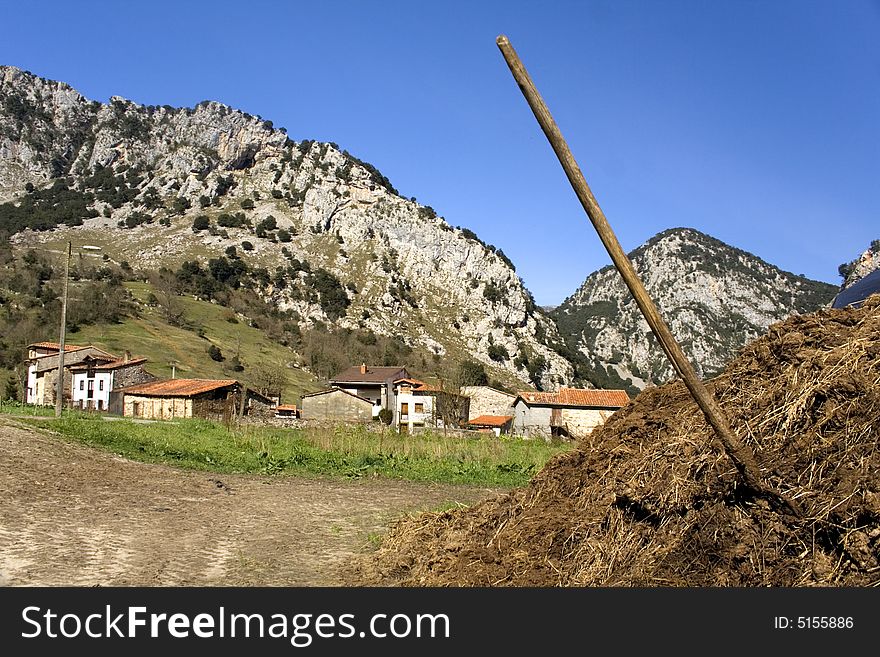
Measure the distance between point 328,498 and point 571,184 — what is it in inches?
341

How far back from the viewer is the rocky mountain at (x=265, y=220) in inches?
4281

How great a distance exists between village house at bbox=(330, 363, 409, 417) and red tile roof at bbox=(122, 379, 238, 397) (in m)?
17.2

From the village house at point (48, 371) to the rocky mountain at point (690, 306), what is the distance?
81.5m

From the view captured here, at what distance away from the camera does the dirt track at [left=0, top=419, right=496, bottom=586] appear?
6.17 m

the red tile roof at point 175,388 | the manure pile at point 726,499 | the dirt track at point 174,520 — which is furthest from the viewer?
the red tile roof at point 175,388

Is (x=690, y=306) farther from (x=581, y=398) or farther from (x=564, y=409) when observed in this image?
(x=564, y=409)

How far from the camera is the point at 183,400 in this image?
45531 millimetres

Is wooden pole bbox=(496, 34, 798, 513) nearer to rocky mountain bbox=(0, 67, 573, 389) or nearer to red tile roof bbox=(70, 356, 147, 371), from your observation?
red tile roof bbox=(70, 356, 147, 371)

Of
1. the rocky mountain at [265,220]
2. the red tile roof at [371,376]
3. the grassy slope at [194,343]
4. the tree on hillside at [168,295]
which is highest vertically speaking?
the rocky mountain at [265,220]

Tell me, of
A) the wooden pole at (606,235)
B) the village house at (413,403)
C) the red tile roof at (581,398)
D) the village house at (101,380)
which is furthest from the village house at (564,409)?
the wooden pole at (606,235)

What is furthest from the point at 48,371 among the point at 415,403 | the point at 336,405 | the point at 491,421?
the point at 491,421

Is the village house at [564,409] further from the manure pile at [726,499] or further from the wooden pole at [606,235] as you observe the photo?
the wooden pole at [606,235]
